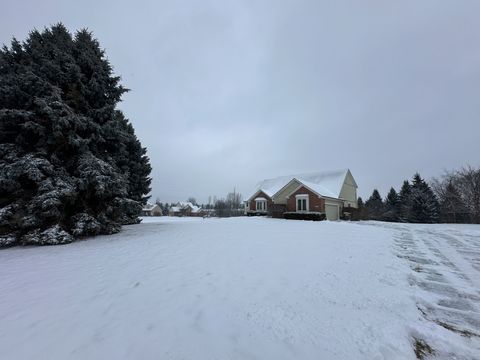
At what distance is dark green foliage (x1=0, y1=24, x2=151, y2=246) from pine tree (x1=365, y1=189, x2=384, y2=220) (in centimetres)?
3920

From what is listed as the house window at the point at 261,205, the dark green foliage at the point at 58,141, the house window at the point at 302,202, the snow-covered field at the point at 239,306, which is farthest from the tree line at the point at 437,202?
the dark green foliage at the point at 58,141

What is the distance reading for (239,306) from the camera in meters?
3.38

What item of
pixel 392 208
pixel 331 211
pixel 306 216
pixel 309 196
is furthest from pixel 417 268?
pixel 392 208

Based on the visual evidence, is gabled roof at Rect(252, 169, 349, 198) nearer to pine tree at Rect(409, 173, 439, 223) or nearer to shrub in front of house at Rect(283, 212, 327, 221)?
shrub in front of house at Rect(283, 212, 327, 221)

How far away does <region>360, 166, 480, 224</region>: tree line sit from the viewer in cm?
2388

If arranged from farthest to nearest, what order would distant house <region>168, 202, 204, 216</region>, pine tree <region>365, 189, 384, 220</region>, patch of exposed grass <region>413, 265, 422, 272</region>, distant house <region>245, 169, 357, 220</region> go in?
distant house <region>168, 202, 204, 216</region>, pine tree <region>365, 189, 384, 220</region>, distant house <region>245, 169, 357, 220</region>, patch of exposed grass <region>413, 265, 422, 272</region>

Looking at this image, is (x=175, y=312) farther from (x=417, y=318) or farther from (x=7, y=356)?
(x=417, y=318)

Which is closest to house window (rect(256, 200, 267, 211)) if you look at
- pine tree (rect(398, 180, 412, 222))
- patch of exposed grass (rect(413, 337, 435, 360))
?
pine tree (rect(398, 180, 412, 222))

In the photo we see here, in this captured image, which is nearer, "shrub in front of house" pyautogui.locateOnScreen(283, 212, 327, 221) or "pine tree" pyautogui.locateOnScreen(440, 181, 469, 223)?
"shrub in front of house" pyautogui.locateOnScreen(283, 212, 327, 221)

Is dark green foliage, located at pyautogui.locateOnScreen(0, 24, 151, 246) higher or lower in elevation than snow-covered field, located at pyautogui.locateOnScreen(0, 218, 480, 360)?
higher

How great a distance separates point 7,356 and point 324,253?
6476 mm

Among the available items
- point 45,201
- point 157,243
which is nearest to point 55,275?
point 157,243

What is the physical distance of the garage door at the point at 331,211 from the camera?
77.8ft

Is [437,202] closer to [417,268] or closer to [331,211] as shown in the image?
[331,211]
